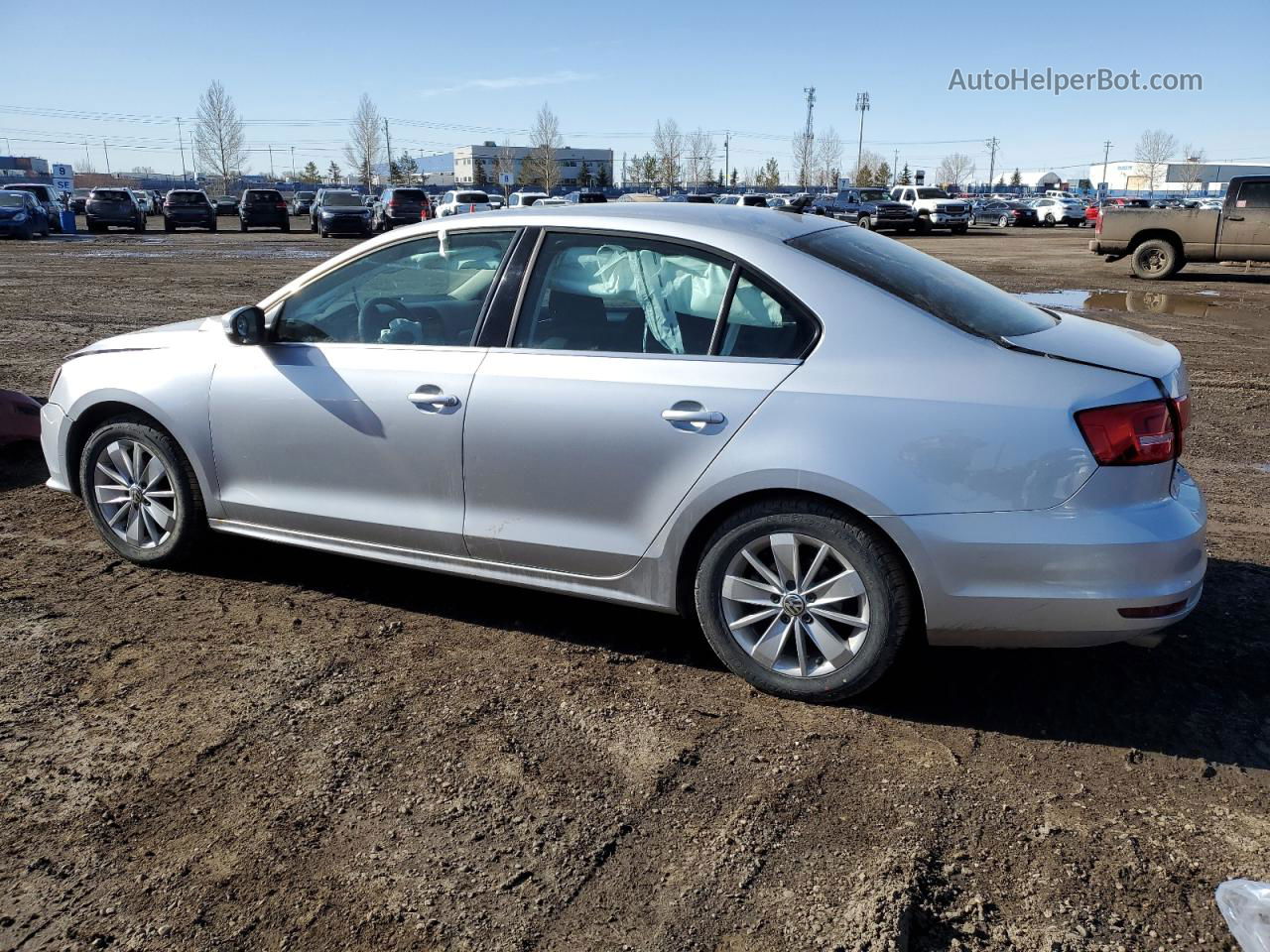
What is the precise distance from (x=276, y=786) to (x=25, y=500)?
386 cm

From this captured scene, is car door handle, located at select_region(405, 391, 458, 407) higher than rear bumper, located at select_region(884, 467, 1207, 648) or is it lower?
higher

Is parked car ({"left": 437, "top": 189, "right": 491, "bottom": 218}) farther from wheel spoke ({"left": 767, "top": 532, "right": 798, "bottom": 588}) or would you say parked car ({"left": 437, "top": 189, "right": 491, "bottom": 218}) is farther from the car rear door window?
wheel spoke ({"left": 767, "top": 532, "right": 798, "bottom": 588})

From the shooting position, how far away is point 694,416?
3.51 meters

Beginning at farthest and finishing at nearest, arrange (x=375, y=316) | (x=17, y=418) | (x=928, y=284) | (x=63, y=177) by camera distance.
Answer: (x=63, y=177), (x=17, y=418), (x=375, y=316), (x=928, y=284)

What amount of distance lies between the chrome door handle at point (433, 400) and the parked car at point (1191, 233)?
19.3 m

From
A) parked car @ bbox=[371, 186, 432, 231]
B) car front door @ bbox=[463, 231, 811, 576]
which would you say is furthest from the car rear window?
parked car @ bbox=[371, 186, 432, 231]

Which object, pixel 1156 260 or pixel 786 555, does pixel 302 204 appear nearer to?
pixel 1156 260

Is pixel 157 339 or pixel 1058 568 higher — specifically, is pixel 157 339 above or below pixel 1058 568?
above

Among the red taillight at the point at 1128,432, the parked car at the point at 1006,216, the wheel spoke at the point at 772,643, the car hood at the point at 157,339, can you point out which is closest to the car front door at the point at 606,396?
the wheel spoke at the point at 772,643

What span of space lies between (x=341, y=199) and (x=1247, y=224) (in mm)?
28468

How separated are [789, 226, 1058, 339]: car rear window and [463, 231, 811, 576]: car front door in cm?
36

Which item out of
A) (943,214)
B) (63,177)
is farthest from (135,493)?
(63,177)

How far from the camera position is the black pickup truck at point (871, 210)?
4138 centimetres

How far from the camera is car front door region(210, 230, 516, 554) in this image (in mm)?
4016
